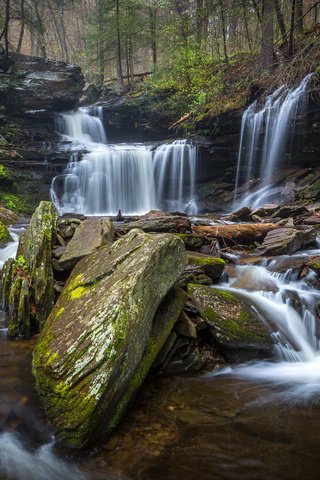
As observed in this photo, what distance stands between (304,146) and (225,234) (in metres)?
6.91

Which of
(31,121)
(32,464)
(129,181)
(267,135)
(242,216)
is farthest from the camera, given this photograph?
(31,121)

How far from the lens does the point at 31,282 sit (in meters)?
5.43

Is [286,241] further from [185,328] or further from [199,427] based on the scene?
[199,427]

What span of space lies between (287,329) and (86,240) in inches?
134

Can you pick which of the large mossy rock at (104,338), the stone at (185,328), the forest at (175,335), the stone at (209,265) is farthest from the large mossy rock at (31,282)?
the stone at (209,265)

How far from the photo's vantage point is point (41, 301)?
5.08 meters

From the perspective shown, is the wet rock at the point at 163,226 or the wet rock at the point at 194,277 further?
the wet rock at the point at 163,226

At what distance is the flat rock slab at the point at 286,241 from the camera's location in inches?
277

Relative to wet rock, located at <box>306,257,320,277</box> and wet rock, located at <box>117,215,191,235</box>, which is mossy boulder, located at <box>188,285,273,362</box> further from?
wet rock, located at <box>117,215,191,235</box>

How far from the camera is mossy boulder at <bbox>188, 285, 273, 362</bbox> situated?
453 cm

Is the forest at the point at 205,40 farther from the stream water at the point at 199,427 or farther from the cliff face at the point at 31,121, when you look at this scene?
the stream water at the point at 199,427

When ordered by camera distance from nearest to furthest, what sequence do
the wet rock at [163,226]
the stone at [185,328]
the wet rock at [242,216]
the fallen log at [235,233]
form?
1. the stone at [185,328]
2. the wet rock at [163,226]
3. the fallen log at [235,233]
4. the wet rock at [242,216]

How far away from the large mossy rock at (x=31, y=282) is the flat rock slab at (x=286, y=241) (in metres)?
4.07

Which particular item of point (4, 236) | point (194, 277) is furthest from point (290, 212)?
point (4, 236)
